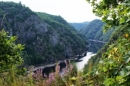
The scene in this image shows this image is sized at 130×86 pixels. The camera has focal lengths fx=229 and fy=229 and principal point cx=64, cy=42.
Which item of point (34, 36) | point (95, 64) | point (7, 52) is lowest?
point (34, 36)

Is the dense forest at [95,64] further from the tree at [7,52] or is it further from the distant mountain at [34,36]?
the distant mountain at [34,36]

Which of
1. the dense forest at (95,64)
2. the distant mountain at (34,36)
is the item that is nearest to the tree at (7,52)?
the dense forest at (95,64)

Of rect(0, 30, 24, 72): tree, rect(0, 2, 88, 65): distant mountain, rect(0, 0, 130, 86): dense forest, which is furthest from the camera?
rect(0, 2, 88, 65): distant mountain

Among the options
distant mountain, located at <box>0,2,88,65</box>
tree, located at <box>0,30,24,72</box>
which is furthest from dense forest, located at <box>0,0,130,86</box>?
distant mountain, located at <box>0,2,88,65</box>

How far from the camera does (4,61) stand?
37.2 feet

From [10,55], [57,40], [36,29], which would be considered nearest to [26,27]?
[36,29]

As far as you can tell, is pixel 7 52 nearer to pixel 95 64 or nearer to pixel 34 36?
pixel 95 64

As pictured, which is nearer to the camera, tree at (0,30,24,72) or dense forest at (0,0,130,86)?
dense forest at (0,0,130,86)

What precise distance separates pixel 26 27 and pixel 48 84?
605 ft

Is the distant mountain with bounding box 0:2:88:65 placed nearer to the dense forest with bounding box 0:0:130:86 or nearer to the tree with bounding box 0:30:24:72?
the tree with bounding box 0:30:24:72

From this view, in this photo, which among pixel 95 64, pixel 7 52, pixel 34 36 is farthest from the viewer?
pixel 34 36

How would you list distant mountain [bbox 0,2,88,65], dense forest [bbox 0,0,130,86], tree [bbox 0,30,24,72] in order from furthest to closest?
distant mountain [bbox 0,2,88,65] < tree [bbox 0,30,24,72] < dense forest [bbox 0,0,130,86]

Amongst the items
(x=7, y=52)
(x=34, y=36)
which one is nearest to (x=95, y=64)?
(x=7, y=52)

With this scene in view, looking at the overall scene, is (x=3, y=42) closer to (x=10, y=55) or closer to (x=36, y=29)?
(x=10, y=55)
